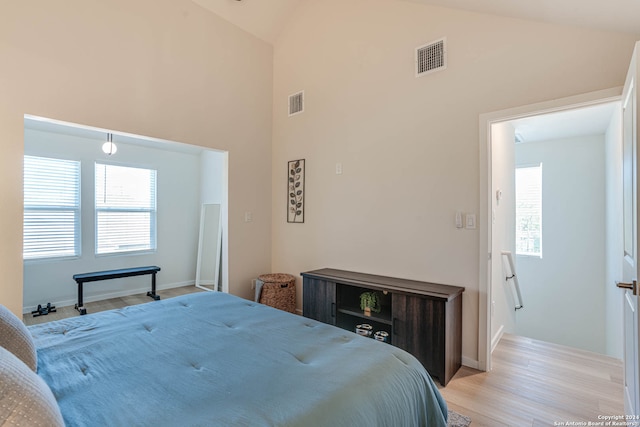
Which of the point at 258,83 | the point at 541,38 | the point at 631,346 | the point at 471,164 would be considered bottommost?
the point at 631,346

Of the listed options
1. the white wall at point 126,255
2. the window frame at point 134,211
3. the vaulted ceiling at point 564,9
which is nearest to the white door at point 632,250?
the vaulted ceiling at point 564,9

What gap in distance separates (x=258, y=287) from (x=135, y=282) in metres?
2.65

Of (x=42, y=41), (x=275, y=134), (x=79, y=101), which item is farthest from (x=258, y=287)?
(x=42, y=41)

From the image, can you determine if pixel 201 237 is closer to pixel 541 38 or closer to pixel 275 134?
pixel 275 134

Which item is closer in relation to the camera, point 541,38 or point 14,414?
point 14,414

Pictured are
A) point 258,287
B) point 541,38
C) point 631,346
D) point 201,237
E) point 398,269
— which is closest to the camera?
point 631,346

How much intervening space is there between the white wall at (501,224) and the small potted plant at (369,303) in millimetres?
1137

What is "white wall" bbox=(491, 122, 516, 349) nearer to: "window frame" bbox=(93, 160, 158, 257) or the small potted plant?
the small potted plant

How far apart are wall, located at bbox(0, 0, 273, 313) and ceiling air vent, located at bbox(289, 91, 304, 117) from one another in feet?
1.27

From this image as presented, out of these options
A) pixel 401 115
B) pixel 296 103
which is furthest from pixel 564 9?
pixel 296 103

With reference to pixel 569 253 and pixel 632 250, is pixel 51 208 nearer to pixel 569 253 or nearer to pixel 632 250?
pixel 632 250

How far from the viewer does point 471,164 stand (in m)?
2.63

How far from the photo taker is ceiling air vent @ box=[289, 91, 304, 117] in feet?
13.1

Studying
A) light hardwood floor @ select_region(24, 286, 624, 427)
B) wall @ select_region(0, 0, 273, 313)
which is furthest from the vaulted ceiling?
light hardwood floor @ select_region(24, 286, 624, 427)
